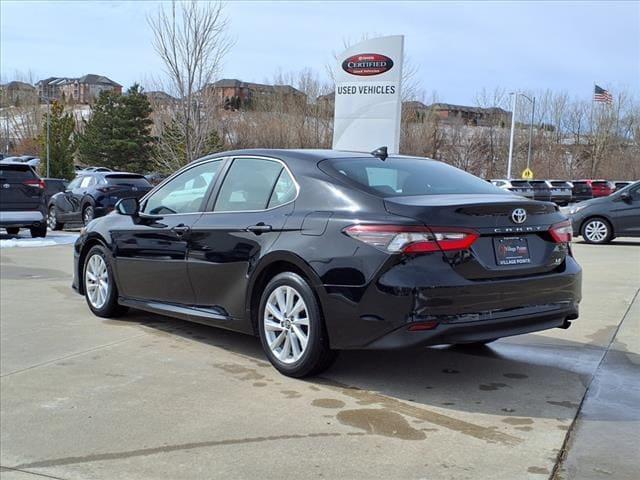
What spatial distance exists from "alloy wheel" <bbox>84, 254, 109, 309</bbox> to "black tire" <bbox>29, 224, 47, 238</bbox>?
900 cm

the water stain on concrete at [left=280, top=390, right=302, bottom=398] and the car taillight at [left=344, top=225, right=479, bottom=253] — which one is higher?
the car taillight at [left=344, top=225, right=479, bottom=253]

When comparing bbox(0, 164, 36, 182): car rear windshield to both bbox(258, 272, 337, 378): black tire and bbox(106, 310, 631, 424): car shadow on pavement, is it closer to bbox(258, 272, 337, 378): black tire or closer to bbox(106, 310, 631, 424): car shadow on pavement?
bbox(106, 310, 631, 424): car shadow on pavement

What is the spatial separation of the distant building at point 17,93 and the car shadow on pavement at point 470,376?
85555 mm

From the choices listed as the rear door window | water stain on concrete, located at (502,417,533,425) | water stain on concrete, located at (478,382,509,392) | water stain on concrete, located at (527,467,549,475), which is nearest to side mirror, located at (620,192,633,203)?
water stain on concrete, located at (478,382,509,392)

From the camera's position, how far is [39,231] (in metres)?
15.2

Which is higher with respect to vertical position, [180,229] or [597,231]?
[180,229]

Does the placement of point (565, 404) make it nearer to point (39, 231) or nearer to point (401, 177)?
point (401, 177)

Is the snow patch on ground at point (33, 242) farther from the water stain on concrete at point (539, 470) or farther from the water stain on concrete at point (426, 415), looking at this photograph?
the water stain on concrete at point (539, 470)

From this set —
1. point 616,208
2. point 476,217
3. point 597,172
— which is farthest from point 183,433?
point 597,172

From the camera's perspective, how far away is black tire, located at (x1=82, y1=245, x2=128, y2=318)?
6535 millimetres

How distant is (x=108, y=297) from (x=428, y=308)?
3.72 meters

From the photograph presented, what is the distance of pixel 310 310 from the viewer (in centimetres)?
445

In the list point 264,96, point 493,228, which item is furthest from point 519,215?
point 264,96

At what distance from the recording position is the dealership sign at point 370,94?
15.0 meters
